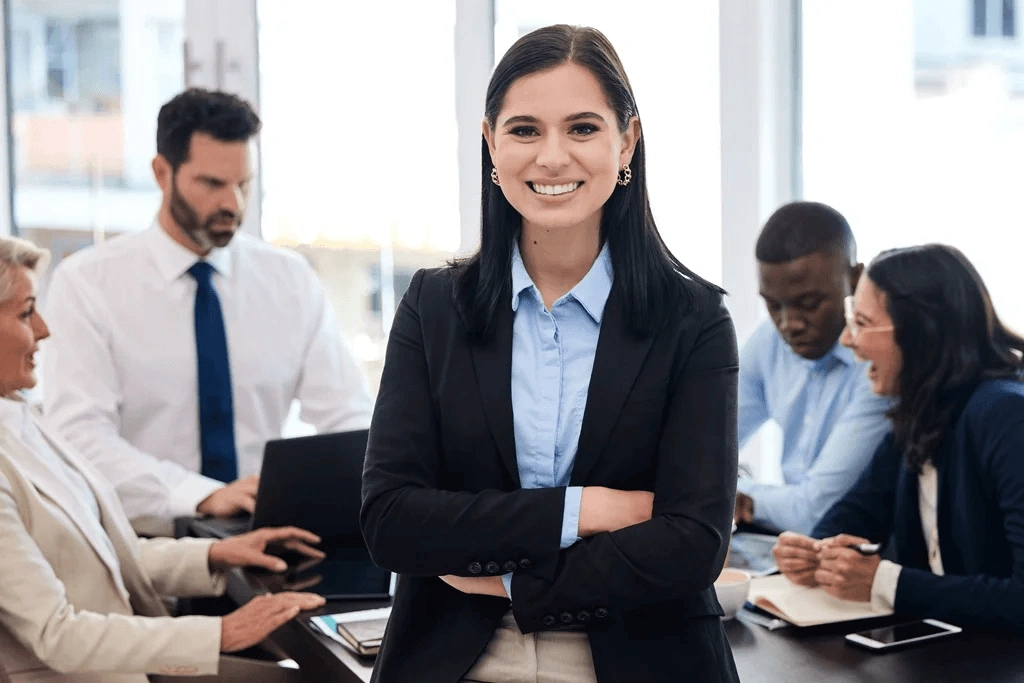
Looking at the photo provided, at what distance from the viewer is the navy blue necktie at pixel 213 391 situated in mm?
3309

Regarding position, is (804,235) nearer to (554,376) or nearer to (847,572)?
(847,572)

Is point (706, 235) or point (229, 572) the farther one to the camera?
point (706, 235)

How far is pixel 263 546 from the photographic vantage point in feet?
7.68

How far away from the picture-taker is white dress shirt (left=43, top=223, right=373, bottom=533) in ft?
10.3

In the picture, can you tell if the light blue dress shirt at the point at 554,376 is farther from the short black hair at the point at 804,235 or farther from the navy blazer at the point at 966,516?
the short black hair at the point at 804,235

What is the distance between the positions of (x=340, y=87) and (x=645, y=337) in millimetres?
3511

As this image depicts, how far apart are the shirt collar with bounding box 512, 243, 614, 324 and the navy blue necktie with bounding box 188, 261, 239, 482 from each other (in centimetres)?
206

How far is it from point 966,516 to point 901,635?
0.40 meters

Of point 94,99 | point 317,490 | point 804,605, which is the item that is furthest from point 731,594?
point 94,99

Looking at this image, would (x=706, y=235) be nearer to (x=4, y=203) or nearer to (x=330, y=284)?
(x=330, y=284)

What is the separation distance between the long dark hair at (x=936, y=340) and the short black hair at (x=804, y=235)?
556 millimetres

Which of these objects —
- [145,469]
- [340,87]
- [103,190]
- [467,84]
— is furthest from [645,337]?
[103,190]

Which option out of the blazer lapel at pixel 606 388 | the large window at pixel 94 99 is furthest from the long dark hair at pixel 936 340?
the large window at pixel 94 99

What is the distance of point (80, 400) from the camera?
3156 mm
